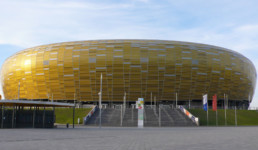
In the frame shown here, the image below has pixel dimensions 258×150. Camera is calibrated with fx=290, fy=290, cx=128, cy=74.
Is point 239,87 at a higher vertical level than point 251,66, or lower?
lower

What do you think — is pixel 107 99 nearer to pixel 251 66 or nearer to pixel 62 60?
pixel 62 60

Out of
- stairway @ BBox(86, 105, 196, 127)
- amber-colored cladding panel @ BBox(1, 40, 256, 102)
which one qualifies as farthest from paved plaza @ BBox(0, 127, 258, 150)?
amber-colored cladding panel @ BBox(1, 40, 256, 102)

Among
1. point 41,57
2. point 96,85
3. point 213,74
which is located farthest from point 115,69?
point 213,74

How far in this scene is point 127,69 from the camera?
79.7 metres

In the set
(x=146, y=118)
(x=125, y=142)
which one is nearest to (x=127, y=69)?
(x=146, y=118)

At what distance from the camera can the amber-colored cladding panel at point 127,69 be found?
80.0m

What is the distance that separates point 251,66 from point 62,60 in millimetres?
62136

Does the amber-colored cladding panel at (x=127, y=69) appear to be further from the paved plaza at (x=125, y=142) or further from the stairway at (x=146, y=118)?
the paved plaza at (x=125, y=142)

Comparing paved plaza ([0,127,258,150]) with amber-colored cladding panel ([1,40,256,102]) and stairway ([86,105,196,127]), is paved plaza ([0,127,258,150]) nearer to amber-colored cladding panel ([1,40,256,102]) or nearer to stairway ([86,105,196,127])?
stairway ([86,105,196,127])

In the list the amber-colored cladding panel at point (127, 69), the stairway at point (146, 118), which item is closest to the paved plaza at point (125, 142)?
the stairway at point (146, 118)

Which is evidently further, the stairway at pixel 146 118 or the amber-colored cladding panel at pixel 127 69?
the amber-colored cladding panel at pixel 127 69


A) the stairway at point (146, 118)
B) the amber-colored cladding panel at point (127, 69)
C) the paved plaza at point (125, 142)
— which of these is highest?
the amber-colored cladding panel at point (127, 69)

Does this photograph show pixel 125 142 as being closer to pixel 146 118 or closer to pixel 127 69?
pixel 146 118

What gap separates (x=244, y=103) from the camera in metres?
102
